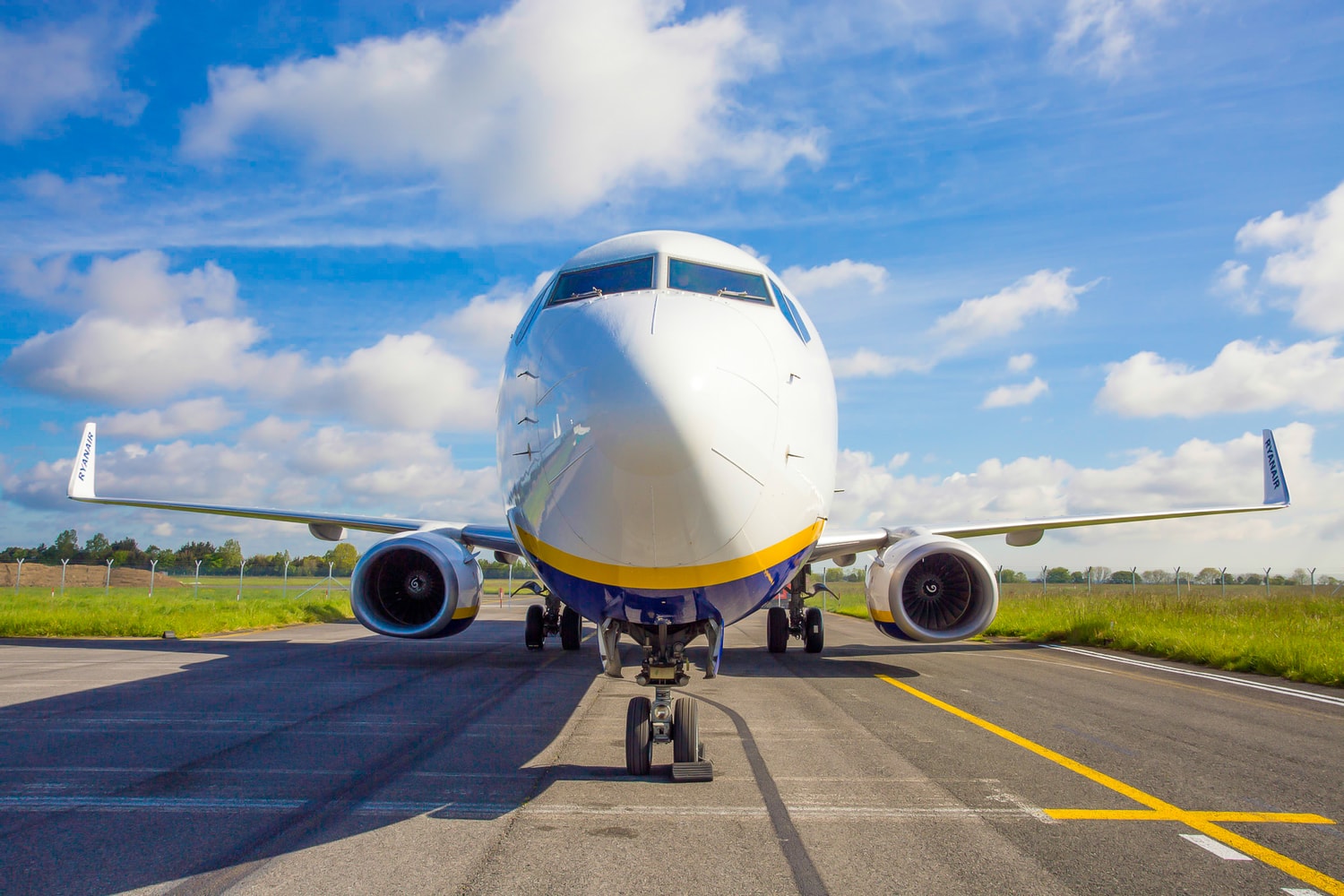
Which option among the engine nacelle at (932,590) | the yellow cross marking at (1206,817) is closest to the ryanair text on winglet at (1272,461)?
the engine nacelle at (932,590)

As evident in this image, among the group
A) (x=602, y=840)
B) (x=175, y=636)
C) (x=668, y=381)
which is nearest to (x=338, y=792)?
(x=602, y=840)

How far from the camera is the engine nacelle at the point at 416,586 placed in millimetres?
8922

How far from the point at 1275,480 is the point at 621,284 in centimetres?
1402

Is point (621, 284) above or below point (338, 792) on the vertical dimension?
above

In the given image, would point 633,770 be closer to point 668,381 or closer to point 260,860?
point 260,860

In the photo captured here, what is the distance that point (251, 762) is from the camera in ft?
17.8

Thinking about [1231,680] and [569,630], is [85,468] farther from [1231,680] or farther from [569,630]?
[1231,680]

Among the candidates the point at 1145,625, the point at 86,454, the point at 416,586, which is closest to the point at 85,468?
the point at 86,454

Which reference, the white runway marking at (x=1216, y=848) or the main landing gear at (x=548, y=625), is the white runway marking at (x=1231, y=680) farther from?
the main landing gear at (x=548, y=625)

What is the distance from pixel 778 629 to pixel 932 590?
3954mm

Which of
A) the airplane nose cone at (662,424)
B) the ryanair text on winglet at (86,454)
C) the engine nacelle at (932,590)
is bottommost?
the engine nacelle at (932,590)

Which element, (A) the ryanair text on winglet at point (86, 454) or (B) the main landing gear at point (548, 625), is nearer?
(B) the main landing gear at point (548, 625)

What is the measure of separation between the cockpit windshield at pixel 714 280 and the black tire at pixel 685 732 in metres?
2.66

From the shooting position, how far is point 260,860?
352 cm
